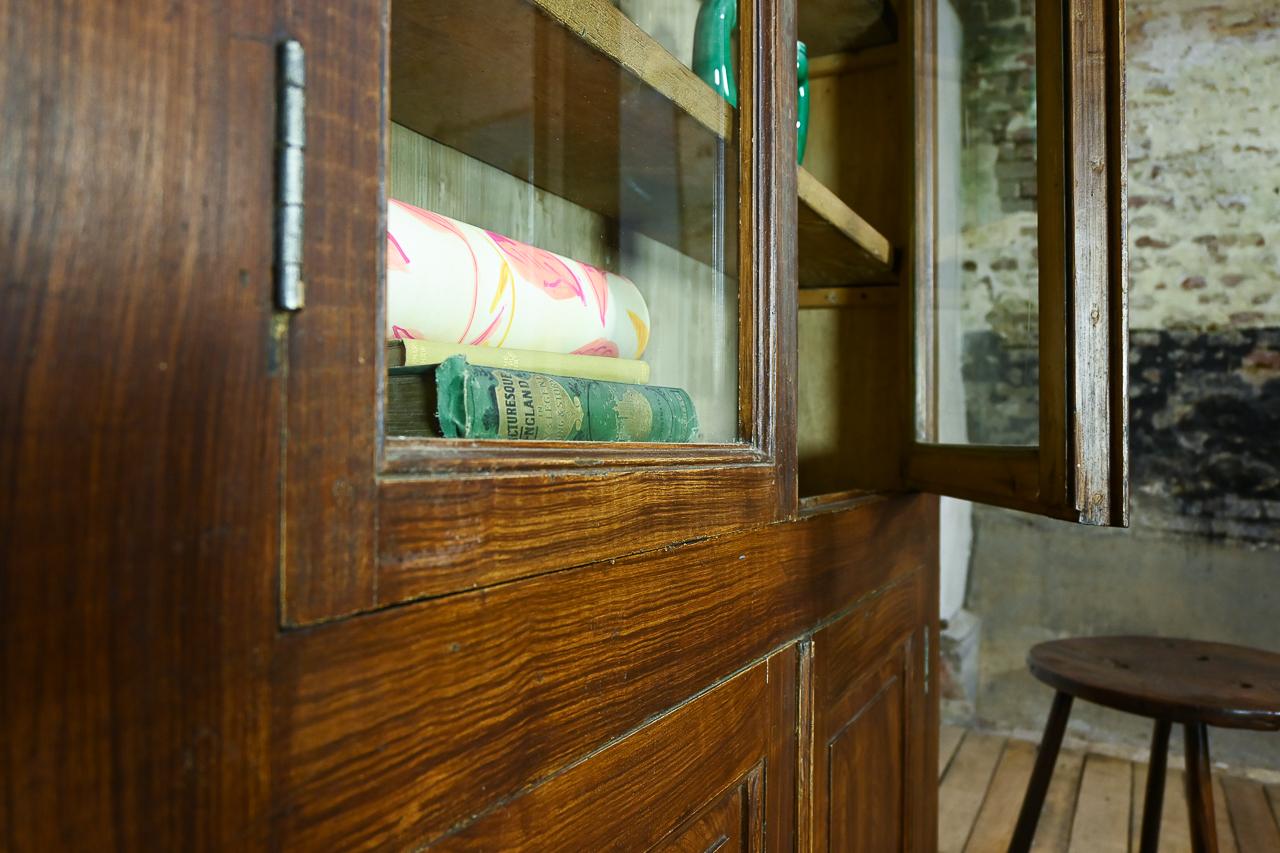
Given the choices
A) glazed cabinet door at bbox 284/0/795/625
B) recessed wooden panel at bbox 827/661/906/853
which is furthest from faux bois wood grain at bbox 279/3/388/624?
recessed wooden panel at bbox 827/661/906/853

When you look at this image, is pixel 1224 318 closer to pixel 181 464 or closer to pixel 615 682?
pixel 615 682

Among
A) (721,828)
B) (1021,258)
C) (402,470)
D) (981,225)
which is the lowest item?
(721,828)

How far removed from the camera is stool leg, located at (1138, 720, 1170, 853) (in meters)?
1.82

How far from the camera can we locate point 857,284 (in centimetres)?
151

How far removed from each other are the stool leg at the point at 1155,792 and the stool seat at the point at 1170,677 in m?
0.15

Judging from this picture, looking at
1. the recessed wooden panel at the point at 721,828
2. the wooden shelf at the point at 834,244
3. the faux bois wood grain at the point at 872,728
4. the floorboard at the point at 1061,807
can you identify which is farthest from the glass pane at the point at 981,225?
the floorboard at the point at 1061,807

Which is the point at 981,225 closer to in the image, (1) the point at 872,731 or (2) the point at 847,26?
(2) the point at 847,26

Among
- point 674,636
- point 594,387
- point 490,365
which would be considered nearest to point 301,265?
point 490,365

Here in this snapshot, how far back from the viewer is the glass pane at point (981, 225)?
46.0 inches

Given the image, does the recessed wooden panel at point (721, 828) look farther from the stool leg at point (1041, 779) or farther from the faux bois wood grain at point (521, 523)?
the stool leg at point (1041, 779)

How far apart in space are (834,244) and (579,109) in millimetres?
654

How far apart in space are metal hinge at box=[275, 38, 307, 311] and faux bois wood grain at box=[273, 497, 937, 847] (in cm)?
15

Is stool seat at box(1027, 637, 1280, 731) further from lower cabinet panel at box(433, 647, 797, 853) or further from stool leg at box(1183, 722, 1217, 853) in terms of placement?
lower cabinet panel at box(433, 647, 797, 853)

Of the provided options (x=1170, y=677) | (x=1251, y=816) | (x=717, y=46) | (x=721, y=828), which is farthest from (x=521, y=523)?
(x=1251, y=816)
